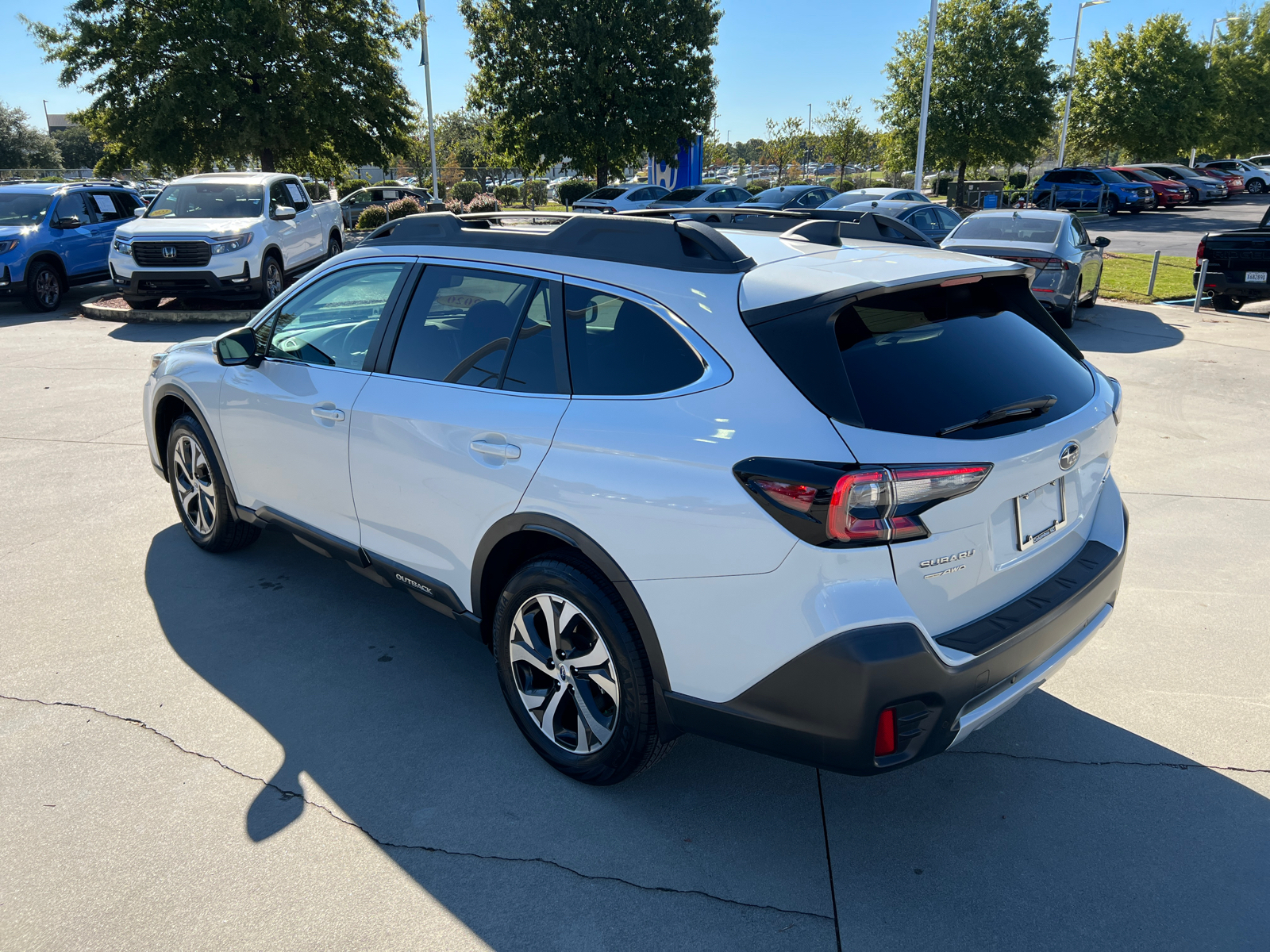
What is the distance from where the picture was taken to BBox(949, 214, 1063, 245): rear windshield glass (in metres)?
12.2

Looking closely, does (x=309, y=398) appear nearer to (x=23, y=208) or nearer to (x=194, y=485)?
(x=194, y=485)

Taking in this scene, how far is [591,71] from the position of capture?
2891 centimetres

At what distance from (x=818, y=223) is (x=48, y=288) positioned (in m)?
15.4

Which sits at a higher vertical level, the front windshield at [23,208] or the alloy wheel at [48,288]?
the front windshield at [23,208]

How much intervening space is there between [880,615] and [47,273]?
16349mm

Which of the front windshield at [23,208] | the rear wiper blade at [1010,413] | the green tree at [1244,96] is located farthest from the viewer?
the green tree at [1244,96]

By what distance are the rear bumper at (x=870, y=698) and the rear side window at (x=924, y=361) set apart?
0.58m

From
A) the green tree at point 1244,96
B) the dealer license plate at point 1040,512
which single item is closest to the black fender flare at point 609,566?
the dealer license plate at point 1040,512

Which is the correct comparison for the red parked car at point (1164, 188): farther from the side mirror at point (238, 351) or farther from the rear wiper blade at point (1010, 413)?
the side mirror at point (238, 351)

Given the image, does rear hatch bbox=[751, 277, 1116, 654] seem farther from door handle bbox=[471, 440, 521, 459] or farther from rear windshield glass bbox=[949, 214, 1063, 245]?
rear windshield glass bbox=[949, 214, 1063, 245]

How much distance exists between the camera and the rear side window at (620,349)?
2770 millimetres

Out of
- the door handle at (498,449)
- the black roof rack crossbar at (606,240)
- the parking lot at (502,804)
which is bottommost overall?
the parking lot at (502,804)

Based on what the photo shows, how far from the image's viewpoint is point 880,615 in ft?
7.73

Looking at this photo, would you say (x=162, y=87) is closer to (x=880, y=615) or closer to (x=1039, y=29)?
(x=880, y=615)
